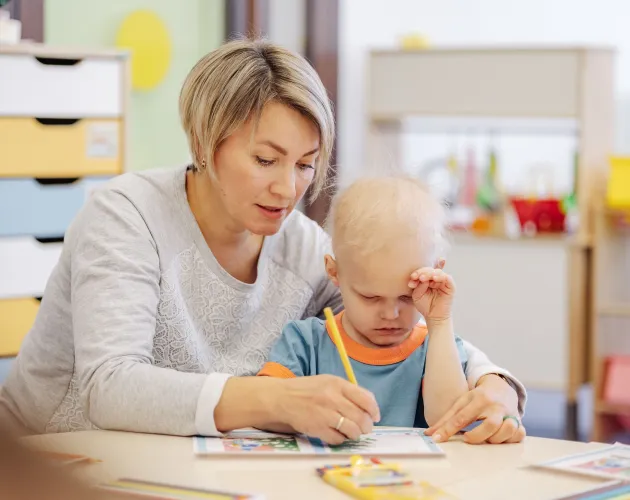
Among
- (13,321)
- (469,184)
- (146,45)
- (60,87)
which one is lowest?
(13,321)

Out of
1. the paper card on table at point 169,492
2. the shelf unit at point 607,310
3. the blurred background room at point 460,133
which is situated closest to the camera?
the paper card on table at point 169,492

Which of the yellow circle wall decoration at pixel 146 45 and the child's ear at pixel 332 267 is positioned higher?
the yellow circle wall decoration at pixel 146 45

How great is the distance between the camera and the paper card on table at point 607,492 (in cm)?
92

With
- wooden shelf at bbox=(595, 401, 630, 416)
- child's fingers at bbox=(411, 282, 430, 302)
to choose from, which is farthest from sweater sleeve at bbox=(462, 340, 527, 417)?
wooden shelf at bbox=(595, 401, 630, 416)

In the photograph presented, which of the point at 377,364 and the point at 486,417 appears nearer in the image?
the point at 486,417

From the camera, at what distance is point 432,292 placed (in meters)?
1.32

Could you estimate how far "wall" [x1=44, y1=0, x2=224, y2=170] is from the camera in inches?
149

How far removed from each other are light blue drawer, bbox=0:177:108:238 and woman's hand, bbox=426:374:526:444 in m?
1.93

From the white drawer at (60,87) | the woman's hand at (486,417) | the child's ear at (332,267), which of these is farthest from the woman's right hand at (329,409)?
the white drawer at (60,87)

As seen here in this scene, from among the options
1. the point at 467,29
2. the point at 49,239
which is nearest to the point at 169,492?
the point at 49,239

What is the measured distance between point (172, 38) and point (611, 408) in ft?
7.69

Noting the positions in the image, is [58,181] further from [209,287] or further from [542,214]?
[542,214]

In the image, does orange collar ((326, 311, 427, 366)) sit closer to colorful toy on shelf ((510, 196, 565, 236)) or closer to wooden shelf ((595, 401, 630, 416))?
wooden shelf ((595, 401, 630, 416))

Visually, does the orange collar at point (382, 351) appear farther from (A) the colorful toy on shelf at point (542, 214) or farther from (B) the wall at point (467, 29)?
(B) the wall at point (467, 29)
